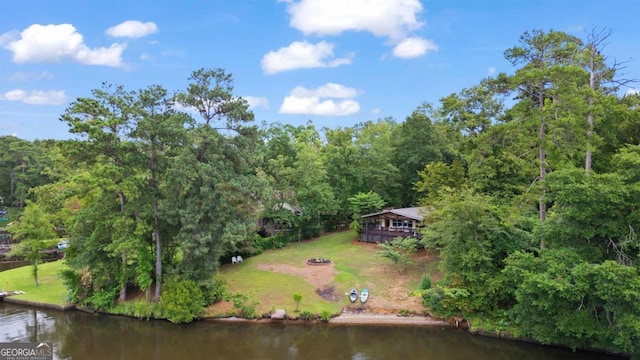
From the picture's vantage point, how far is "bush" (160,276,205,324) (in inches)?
762

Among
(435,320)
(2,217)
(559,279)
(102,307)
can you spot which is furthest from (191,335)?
(2,217)

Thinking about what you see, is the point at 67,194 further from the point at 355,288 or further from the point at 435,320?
the point at 435,320

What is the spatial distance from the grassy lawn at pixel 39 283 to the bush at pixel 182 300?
22.2 ft

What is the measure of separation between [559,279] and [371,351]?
7.71 metres

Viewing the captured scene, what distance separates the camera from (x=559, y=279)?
13961mm

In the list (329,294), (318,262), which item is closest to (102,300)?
(329,294)

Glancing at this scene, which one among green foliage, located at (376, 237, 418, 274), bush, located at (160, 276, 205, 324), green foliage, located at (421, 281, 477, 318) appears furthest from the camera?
green foliage, located at (376, 237, 418, 274)

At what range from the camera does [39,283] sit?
2488cm

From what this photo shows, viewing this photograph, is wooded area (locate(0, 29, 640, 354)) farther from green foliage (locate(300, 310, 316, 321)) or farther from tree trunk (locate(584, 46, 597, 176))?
green foliage (locate(300, 310, 316, 321))

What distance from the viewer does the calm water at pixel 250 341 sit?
54.0ft

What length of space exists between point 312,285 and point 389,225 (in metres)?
10.8

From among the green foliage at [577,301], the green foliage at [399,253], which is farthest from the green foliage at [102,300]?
the green foliage at [577,301]

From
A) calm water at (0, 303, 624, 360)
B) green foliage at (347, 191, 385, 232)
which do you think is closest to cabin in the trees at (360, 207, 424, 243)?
green foliage at (347, 191, 385, 232)

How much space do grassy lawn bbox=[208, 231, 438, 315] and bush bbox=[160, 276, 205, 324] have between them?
3.32 feet
